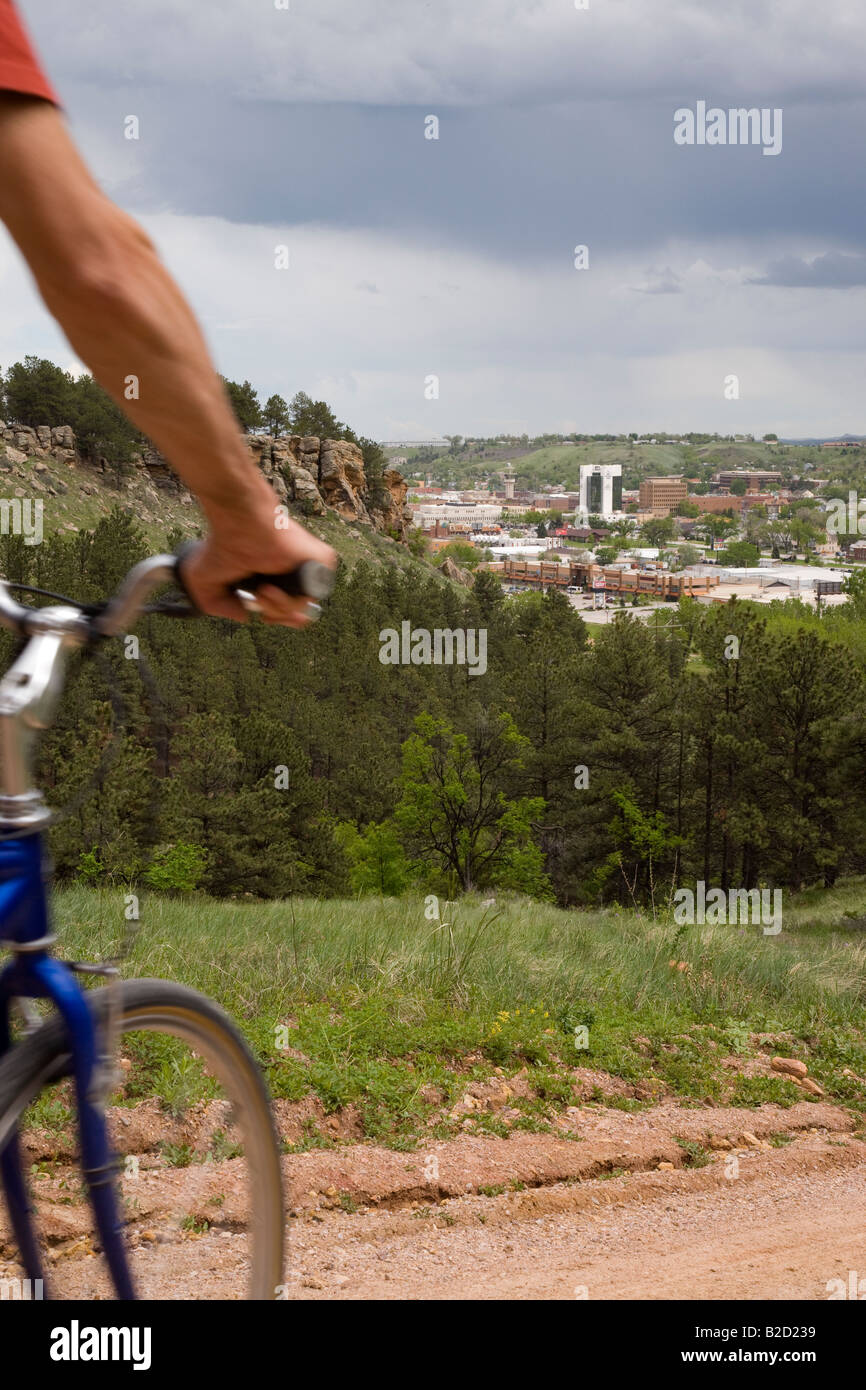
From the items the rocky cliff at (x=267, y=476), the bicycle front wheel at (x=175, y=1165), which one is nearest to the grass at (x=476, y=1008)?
the bicycle front wheel at (x=175, y=1165)

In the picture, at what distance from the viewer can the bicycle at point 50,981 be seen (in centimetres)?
155

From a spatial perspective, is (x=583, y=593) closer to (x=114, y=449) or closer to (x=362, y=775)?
(x=114, y=449)

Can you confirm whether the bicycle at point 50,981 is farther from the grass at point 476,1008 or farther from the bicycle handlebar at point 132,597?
the grass at point 476,1008

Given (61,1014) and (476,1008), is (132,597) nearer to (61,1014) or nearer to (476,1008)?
(61,1014)

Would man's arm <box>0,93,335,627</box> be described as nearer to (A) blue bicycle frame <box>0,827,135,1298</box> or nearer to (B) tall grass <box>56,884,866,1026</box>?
(A) blue bicycle frame <box>0,827,135,1298</box>

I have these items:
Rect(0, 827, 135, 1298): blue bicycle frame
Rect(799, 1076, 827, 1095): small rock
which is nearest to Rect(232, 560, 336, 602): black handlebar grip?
Rect(0, 827, 135, 1298): blue bicycle frame

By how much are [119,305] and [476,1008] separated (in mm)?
4821

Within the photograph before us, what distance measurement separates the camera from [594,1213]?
13.6 ft

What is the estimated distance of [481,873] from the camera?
145 ft

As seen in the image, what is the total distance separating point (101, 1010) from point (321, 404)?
3890 inches

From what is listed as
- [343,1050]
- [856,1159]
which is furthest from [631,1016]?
[343,1050]

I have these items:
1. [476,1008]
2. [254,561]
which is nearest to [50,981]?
[254,561]

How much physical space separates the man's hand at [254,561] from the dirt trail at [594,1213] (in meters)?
1.52

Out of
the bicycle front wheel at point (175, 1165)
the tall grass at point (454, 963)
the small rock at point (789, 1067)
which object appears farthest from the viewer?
the small rock at point (789, 1067)
